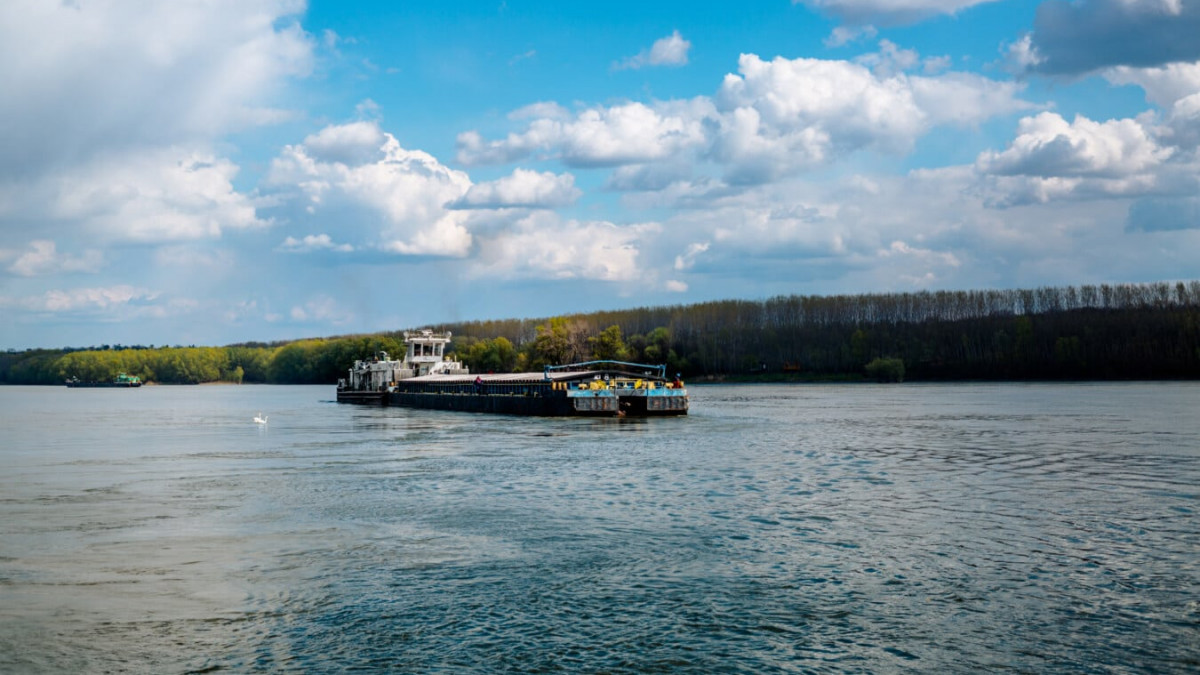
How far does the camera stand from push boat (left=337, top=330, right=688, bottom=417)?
68062mm

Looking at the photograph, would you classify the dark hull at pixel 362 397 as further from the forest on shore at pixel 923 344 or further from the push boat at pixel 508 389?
the forest on shore at pixel 923 344

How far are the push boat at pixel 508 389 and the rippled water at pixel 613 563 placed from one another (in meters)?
27.5

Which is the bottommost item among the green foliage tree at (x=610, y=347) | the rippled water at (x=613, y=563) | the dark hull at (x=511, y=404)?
the rippled water at (x=613, y=563)

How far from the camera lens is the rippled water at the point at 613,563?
44.4 feet

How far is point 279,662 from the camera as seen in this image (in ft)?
42.9

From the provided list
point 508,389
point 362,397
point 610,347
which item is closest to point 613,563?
point 508,389

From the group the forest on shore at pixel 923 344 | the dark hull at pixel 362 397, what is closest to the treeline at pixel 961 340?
the forest on shore at pixel 923 344

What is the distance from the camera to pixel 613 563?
18.8m

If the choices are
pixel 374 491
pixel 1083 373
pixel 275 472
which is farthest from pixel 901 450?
pixel 1083 373

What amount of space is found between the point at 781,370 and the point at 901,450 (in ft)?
474

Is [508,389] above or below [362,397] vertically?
above

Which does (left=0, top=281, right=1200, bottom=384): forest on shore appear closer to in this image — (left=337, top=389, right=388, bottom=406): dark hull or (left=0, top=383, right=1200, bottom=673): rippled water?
(left=337, top=389, right=388, bottom=406): dark hull

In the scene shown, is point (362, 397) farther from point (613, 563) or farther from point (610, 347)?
point (613, 563)

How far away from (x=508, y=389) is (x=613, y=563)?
204 ft
